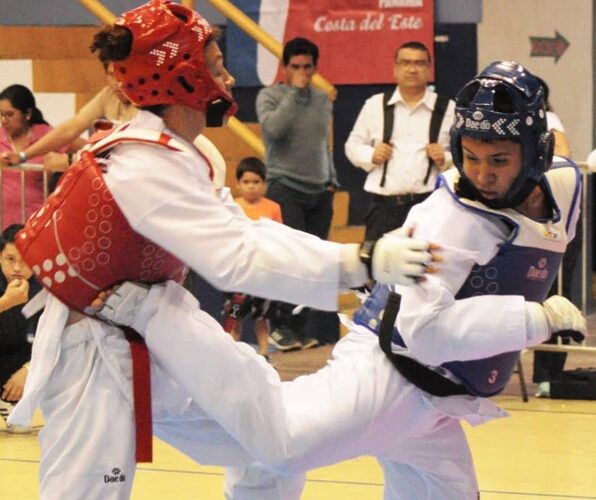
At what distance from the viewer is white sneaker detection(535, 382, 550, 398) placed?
8789 mm

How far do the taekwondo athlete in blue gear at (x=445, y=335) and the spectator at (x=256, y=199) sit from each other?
4.82m

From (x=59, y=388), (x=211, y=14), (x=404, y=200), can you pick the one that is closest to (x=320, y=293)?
(x=59, y=388)

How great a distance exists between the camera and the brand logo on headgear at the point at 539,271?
4492mm

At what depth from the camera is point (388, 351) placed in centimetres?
456

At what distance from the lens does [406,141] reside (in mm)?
9367

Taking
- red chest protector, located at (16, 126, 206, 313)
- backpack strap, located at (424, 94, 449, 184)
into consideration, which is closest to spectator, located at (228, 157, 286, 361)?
backpack strap, located at (424, 94, 449, 184)

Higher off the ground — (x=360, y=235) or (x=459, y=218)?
(x=459, y=218)

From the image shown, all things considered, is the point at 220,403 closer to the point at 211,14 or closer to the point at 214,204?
the point at 214,204

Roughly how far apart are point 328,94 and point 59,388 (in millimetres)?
6494

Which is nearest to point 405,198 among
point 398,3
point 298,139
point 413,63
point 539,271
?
point 413,63

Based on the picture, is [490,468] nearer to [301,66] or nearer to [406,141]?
[406,141]

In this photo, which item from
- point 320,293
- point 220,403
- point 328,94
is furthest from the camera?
point 328,94

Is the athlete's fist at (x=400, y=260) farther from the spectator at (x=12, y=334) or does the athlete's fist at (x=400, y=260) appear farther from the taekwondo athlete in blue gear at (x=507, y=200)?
the spectator at (x=12, y=334)

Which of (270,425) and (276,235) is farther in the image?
(270,425)
